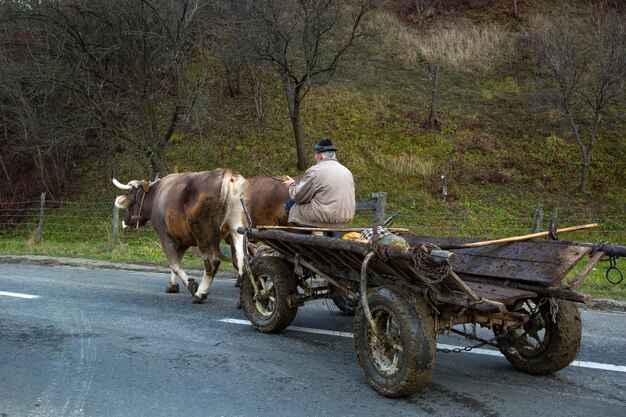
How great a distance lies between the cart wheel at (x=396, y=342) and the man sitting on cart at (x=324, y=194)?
1.95 meters

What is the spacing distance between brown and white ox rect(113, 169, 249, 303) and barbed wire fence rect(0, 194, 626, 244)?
7.91m

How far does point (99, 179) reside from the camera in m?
29.6

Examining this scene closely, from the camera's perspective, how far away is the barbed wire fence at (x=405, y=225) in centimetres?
1972

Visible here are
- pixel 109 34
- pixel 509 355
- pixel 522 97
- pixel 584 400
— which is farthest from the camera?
pixel 522 97

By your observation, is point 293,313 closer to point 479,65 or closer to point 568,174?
point 568,174

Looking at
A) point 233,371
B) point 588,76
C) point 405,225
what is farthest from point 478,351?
point 588,76

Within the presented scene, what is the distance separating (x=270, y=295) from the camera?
7.19m

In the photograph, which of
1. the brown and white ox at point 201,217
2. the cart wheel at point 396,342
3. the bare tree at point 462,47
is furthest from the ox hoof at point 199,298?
the bare tree at point 462,47

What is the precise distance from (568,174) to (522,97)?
279 inches

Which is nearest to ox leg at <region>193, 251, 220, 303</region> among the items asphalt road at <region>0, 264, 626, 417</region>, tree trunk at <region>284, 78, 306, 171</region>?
asphalt road at <region>0, 264, 626, 417</region>

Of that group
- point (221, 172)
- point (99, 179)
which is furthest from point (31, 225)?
point (221, 172)

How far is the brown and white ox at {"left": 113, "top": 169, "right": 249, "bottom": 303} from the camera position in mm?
9164

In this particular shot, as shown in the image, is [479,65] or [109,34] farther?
[479,65]

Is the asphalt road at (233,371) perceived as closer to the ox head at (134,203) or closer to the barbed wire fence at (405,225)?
the ox head at (134,203)
